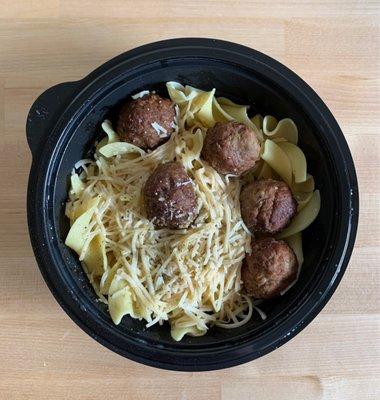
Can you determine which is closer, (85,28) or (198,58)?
(198,58)

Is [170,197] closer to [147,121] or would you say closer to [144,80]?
[147,121]

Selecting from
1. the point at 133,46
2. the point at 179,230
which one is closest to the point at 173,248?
the point at 179,230

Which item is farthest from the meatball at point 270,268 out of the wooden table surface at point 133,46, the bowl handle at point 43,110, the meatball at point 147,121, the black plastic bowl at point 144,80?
the bowl handle at point 43,110

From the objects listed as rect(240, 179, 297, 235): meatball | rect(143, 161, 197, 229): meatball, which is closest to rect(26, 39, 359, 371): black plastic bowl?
rect(240, 179, 297, 235): meatball

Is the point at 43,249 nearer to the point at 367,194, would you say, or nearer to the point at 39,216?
the point at 39,216

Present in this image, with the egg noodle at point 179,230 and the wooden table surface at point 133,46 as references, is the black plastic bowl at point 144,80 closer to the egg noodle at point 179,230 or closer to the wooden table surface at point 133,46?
the egg noodle at point 179,230

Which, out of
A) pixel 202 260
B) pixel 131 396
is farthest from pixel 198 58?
pixel 131 396
